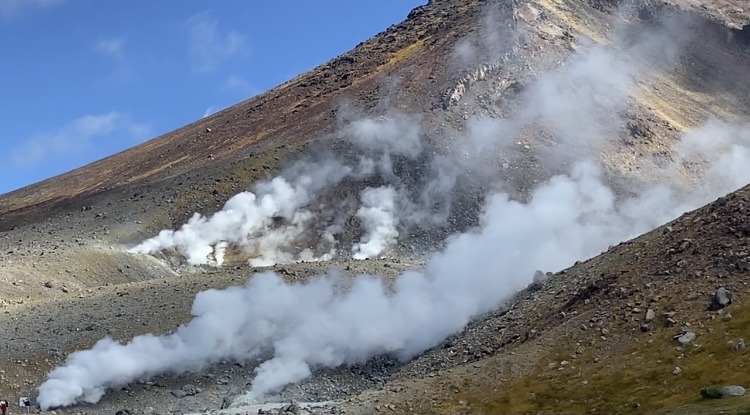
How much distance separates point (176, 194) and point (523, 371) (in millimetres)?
59918

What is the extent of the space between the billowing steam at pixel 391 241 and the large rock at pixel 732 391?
71.1ft

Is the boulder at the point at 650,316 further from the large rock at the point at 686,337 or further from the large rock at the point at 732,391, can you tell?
the large rock at the point at 732,391

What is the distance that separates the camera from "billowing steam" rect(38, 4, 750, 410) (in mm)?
49906

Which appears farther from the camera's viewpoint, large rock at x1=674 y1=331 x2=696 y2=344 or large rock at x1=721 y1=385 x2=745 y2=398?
large rock at x1=674 y1=331 x2=696 y2=344

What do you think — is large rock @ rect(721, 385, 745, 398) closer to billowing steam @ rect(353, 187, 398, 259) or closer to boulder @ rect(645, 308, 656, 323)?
boulder @ rect(645, 308, 656, 323)

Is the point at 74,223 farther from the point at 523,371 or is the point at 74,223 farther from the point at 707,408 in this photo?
the point at 707,408

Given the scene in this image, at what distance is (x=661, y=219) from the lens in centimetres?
8444

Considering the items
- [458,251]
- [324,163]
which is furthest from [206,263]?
[458,251]

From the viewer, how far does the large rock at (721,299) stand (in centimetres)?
3828

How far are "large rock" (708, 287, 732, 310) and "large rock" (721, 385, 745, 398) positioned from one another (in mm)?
8575

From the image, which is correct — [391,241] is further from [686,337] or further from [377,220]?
[686,337]

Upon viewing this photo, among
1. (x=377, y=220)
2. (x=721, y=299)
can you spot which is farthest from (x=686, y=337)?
(x=377, y=220)

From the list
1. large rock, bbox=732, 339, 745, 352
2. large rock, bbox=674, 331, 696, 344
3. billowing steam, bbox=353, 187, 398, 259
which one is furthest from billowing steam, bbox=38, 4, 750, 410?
large rock, bbox=732, 339, 745, 352

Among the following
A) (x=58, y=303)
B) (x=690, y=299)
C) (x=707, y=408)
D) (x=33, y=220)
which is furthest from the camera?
(x=33, y=220)
